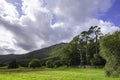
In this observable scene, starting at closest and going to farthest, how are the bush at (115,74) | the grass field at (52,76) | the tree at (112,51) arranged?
the grass field at (52,76) < the tree at (112,51) < the bush at (115,74)

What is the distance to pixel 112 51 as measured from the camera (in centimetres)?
5862

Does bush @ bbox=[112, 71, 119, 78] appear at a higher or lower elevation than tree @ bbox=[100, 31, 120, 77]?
lower

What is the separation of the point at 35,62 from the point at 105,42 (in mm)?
107848

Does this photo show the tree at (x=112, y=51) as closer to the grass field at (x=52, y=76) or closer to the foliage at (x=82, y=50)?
the grass field at (x=52, y=76)

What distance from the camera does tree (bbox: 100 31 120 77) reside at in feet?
190

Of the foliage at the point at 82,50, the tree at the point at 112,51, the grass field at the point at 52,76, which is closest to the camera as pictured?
the grass field at the point at 52,76

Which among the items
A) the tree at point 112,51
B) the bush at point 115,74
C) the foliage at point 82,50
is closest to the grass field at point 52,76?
the bush at point 115,74

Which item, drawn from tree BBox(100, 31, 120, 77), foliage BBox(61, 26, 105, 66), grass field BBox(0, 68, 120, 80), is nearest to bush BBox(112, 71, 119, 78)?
tree BBox(100, 31, 120, 77)

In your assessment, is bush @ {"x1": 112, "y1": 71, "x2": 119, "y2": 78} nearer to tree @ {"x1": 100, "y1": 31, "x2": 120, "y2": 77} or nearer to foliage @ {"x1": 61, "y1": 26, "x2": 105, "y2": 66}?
tree @ {"x1": 100, "y1": 31, "x2": 120, "y2": 77}

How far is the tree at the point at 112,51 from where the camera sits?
58031mm

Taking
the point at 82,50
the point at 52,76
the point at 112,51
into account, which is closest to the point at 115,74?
the point at 112,51

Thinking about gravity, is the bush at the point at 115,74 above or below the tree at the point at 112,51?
below

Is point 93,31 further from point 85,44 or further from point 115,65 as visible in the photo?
point 115,65

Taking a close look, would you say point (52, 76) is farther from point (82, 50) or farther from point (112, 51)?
point (82, 50)
